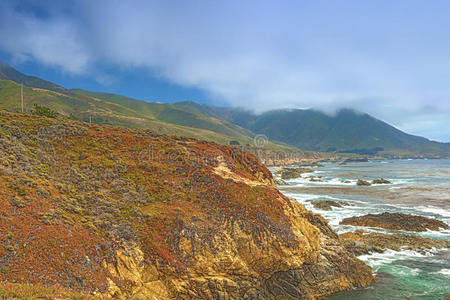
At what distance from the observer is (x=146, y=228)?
16109 millimetres

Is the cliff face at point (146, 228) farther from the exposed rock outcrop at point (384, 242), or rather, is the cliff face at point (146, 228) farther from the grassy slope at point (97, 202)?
the exposed rock outcrop at point (384, 242)

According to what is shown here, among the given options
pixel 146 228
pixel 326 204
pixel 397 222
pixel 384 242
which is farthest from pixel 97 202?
pixel 326 204

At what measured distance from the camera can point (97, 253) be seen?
1312 cm

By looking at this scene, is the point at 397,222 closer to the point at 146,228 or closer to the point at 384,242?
the point at 384,242

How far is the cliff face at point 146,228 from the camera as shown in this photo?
40.6 feet

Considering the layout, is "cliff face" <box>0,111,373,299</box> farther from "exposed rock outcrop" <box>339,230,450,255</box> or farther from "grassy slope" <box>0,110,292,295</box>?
"exposed rock outcrop" <box>339,230,450,255</box>

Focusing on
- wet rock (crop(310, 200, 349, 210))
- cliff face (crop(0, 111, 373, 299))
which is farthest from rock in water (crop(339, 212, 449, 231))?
cliff face (crop(0, 111, 373, 299))

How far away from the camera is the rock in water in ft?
114

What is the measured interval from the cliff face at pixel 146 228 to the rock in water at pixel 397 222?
57.0 ft

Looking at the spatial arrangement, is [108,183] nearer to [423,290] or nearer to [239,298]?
[239,298]

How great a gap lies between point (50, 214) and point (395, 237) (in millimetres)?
35366

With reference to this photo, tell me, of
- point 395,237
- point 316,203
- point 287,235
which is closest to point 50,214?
point 287,235

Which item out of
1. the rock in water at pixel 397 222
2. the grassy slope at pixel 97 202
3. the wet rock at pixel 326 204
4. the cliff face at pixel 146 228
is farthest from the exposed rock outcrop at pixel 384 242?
the wet rock at pixel 326 204

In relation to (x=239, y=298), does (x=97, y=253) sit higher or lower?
higher
